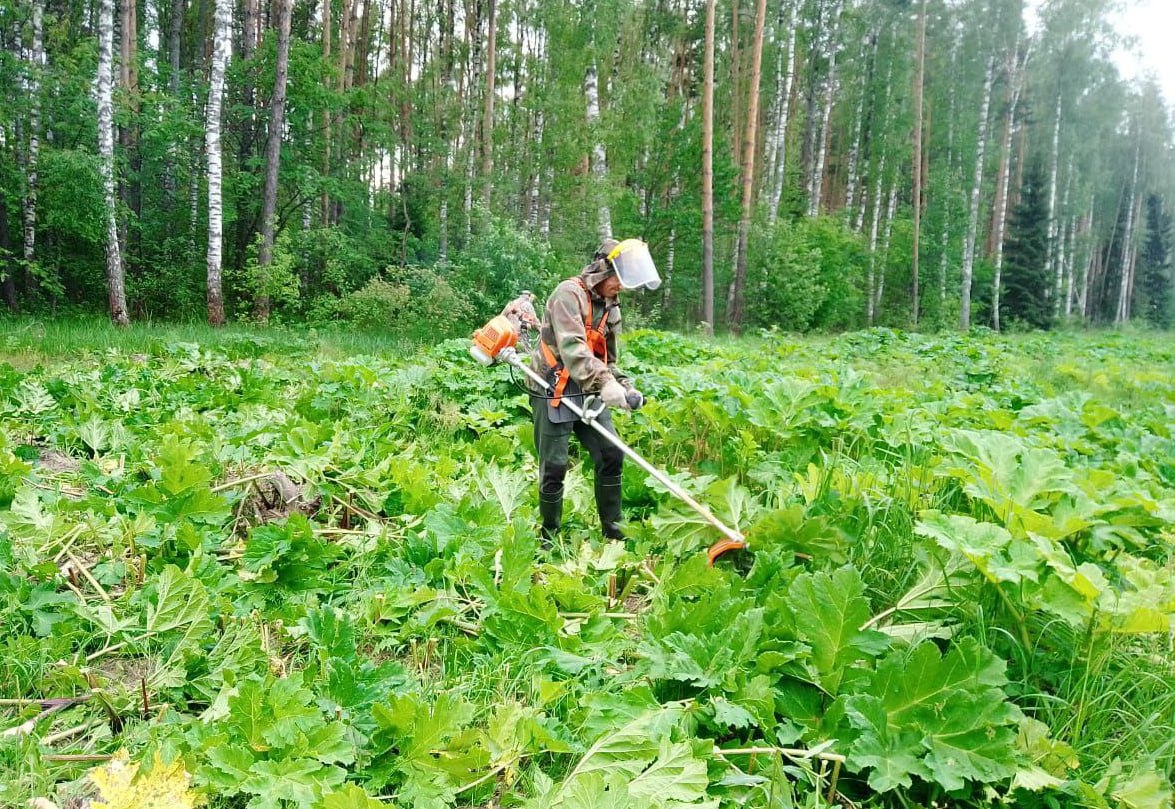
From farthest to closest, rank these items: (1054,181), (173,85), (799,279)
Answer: (1054,181)
(799,279)
(173,85)

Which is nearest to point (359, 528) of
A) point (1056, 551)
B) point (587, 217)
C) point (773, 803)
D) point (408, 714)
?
point (408, 714)

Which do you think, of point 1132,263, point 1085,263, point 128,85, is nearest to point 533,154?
point 128,85

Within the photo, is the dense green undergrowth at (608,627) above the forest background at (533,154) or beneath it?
beneath

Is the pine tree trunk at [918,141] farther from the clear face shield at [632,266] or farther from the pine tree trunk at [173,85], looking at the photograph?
the clear face shield at [632,266]

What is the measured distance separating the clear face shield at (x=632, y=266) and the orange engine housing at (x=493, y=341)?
75cm

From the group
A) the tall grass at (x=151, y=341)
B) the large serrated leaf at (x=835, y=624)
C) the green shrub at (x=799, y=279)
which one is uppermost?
the green shrub at (x=799, y=279)

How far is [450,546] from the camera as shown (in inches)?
138

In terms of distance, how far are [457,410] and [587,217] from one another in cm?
1614

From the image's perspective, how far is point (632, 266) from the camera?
3994 millimetres

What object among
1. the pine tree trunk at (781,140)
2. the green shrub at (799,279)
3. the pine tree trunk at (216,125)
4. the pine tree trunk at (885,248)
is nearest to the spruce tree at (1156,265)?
the pine tree trunk at (885,248)

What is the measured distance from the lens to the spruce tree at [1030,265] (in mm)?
34562

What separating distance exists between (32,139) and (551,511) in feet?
64.8

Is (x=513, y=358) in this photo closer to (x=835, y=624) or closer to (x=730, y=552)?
(x=730, y=552)

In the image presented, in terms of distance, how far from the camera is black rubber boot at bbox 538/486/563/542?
4.35 m
